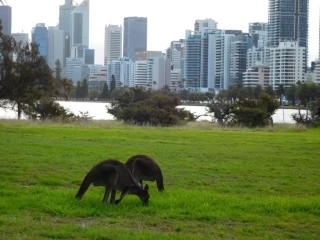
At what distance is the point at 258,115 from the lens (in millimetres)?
44031

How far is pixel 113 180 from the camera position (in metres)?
9.99

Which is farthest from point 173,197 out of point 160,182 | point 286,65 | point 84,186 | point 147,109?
Answer: point 286,65

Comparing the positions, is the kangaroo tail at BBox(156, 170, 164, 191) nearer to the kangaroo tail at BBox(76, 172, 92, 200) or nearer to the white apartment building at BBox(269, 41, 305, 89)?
the kangaroo tail at BBox(76, 172, 92, 200)

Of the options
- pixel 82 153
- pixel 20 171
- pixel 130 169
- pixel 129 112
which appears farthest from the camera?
pixel 129 112

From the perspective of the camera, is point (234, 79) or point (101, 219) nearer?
point (101, 219)

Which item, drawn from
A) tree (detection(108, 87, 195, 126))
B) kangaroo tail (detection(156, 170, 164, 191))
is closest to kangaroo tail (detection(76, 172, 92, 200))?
kangaroo tail (detection(156, 170, 164, 191))

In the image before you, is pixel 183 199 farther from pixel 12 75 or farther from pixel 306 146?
pixel 12 75

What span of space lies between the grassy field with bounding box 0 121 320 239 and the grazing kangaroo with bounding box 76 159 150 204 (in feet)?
0.73

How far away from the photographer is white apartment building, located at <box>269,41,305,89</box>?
162875 mm

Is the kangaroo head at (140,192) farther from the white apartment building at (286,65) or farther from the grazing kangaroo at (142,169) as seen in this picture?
the white apartment building at (286,65)

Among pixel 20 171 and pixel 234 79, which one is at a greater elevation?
pixel 234 79

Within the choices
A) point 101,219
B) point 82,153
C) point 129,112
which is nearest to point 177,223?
point 101,219

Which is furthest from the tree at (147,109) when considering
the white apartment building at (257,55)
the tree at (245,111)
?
the white apartment building at (257,55)

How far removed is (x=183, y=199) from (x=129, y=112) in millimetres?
33217
